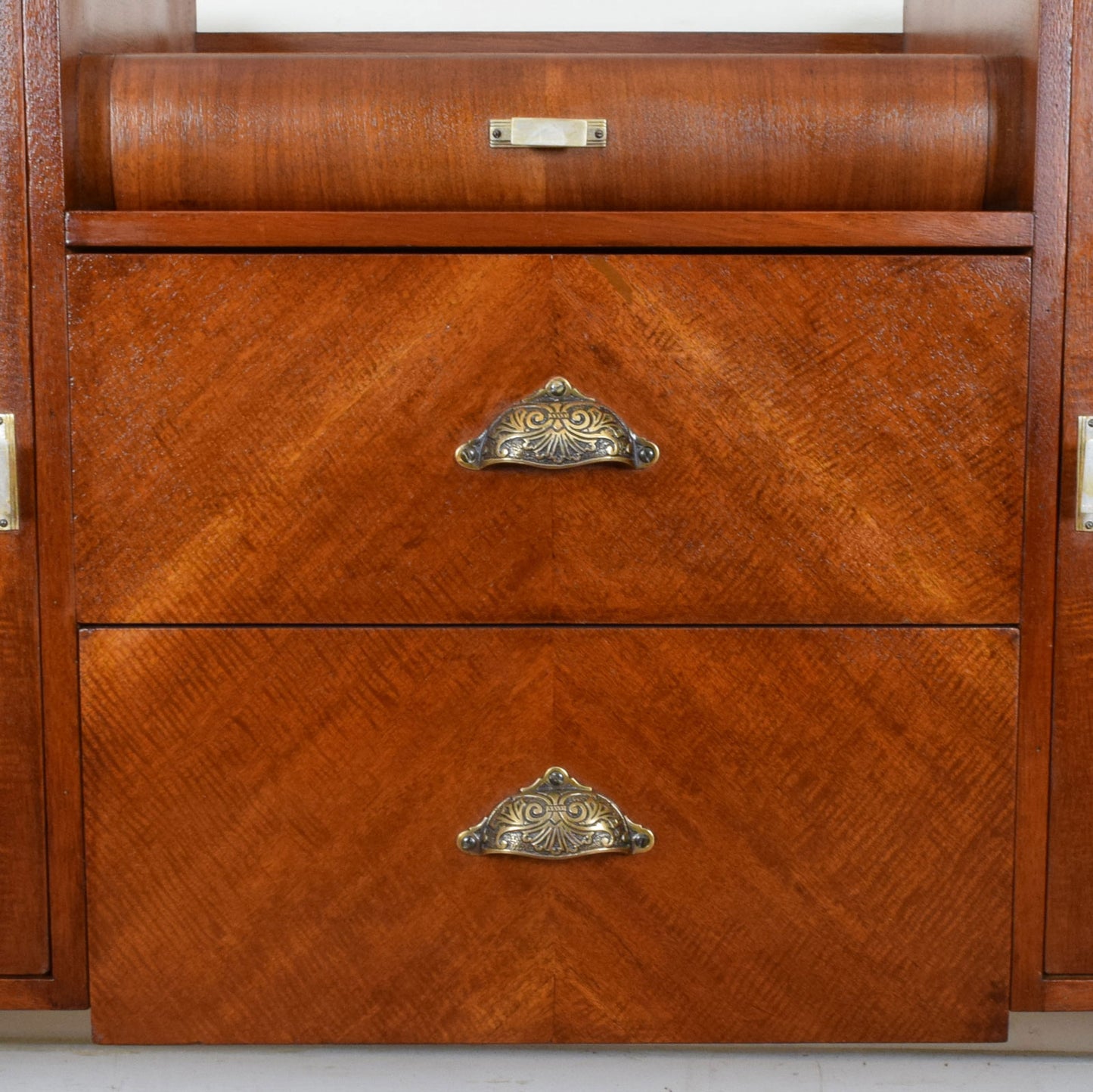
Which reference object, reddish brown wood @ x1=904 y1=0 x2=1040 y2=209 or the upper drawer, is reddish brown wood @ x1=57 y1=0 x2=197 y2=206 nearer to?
the upper drawer

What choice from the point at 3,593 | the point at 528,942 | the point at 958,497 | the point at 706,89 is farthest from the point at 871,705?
the point at 3,593

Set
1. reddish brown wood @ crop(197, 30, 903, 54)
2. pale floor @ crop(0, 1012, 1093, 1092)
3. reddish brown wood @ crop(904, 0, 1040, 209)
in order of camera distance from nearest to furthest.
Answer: reddish brown wood @ crop(904, 0, 1040, 209), pale floor @ crop(0, 1012, 1093, 1092), reddish brown wood @ crop(197, 30, 903, 54)

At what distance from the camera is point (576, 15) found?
979mm

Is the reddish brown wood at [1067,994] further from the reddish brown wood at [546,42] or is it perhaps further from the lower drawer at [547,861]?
the reddish brown wood at [546,42]

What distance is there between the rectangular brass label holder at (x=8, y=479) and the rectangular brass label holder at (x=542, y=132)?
1.04 feet

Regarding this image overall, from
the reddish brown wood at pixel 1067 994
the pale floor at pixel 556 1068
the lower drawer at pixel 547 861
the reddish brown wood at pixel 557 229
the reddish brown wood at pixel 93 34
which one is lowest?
the pale floor at pixel 556 1068

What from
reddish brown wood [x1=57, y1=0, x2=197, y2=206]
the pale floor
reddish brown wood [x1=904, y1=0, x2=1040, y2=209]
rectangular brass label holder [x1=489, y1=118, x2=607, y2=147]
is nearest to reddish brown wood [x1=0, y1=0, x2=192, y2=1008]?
reddish brown wood [x1=57, y1=0, x2=197, y2=206]

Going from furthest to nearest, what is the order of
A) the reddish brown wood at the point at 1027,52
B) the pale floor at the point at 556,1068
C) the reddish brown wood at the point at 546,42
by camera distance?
1. the reddish brown wood at the point at 546,42
2. the pale floor at the point at 556,1068
3. the reddish brown wood at the point at 1027,52

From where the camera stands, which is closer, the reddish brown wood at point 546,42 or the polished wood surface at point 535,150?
the polished wood surface at point 535,150

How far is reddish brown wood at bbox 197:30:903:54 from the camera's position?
3.00 ft

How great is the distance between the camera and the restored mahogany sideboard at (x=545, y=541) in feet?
2.17

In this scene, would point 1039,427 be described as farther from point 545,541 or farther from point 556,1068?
point 556,1068

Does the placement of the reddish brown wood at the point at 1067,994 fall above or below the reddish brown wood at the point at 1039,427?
below

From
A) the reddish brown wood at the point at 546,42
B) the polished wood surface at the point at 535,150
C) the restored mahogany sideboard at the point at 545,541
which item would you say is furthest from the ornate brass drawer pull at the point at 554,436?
the reddish brown wood at the point at 546,42
